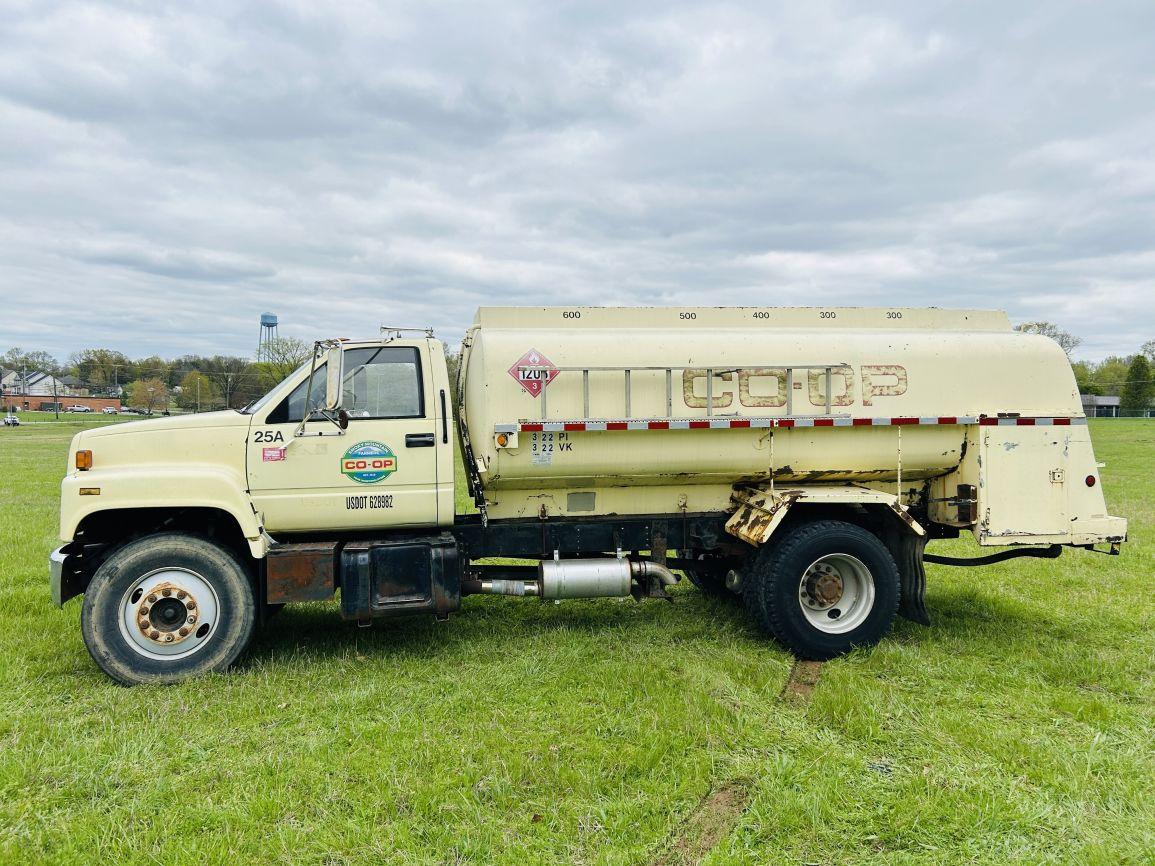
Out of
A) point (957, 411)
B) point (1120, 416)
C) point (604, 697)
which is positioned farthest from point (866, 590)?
point (1120, 416)

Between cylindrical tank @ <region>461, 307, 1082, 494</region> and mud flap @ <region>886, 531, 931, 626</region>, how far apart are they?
0.56 metres

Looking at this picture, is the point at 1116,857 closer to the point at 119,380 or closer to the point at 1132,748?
the point at 1132,748

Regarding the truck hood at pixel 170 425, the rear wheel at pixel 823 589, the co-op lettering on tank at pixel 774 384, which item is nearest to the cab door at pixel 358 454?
the truck hood at pixel 170 425

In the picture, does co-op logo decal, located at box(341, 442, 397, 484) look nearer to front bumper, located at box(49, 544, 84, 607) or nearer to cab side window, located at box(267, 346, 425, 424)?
cab side window, located at box(267, 346, 425, 424)

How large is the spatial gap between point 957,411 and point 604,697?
3612mm

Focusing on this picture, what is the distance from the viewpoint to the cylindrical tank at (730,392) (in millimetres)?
5504

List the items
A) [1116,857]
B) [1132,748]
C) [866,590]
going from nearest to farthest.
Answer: [1116,857]
[1132,748]
[866,590]

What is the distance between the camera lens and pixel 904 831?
3404 mm

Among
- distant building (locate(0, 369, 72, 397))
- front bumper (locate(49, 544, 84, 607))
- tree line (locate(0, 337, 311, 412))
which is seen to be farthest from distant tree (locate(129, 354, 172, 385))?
front bumper (locate(49, 544, 84, 607))

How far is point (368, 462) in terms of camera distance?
5430 millimetres

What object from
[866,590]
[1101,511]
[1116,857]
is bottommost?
[1116,857]

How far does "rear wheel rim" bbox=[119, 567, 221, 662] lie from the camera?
514 centimetres

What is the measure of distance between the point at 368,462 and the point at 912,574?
4418 millimetres

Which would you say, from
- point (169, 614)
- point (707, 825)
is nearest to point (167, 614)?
point (169, 614)
